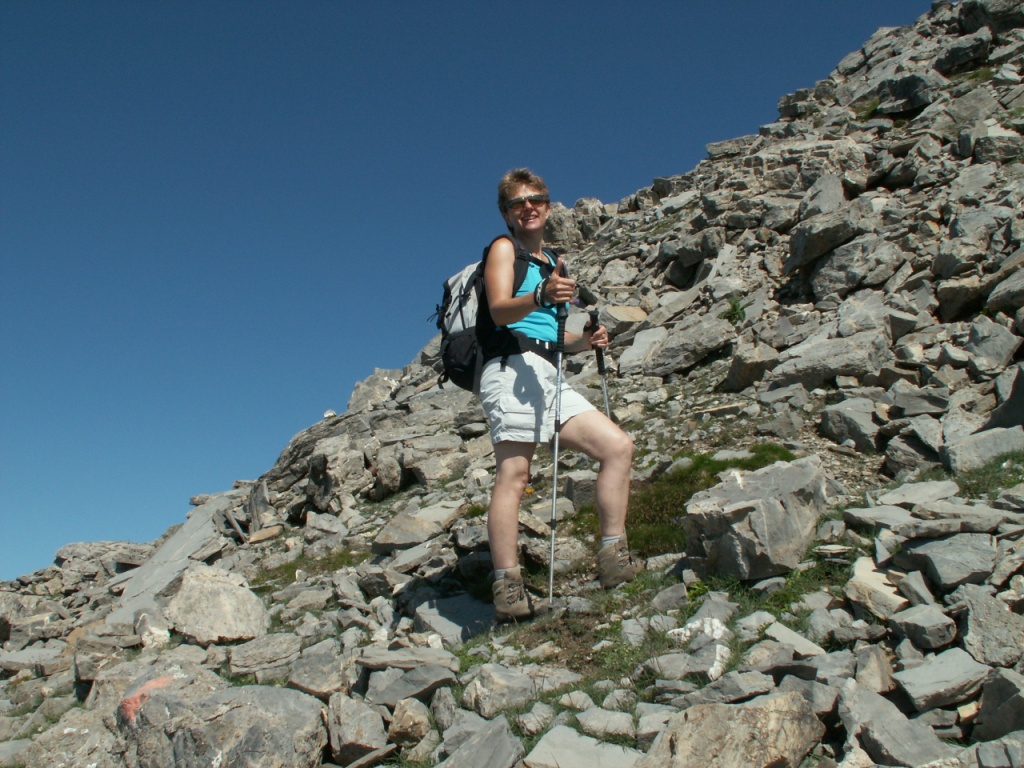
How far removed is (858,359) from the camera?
9438mm

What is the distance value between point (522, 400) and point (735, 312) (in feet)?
27.5

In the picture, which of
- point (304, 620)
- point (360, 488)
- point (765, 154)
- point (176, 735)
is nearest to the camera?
point (176, 735)

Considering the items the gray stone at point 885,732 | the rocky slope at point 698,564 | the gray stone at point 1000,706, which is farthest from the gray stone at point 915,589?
the gray stone at point 885,732

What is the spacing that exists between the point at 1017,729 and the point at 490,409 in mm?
3669

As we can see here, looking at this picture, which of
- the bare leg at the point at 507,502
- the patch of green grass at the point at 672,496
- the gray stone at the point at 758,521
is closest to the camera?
the gray stone at the point at 758,521

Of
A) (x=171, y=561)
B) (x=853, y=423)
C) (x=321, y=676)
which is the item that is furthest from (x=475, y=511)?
(x=171, y=561)

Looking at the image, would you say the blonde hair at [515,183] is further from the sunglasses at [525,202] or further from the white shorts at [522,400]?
the white shorts at [522,400]

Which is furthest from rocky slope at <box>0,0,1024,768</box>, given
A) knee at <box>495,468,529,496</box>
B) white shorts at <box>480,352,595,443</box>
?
white shorts at <box>480,352,595,443</box>

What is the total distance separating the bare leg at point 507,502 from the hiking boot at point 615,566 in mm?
757

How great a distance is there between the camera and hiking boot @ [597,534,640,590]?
593cm

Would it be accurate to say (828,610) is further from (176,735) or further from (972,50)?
(972,50)

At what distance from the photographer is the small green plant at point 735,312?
42.5ft

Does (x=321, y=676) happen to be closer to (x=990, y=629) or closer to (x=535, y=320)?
(x=535, y=320)

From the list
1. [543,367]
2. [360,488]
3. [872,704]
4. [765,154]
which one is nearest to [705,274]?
[765,154]
